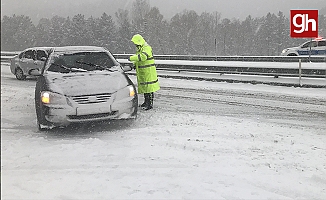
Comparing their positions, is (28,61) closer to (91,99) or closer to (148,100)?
(148,100)

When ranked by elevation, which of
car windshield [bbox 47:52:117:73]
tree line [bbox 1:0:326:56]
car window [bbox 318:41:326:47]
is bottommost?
car windshield [bbox 47:52:117:73]

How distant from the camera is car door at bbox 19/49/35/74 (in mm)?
16531

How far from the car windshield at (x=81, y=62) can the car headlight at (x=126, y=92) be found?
831 mm

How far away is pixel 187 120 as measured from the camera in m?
7.34

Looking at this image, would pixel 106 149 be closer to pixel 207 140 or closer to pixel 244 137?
pixel 207 140

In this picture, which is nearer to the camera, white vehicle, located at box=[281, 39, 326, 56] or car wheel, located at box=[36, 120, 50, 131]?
car wheel, located at box=[36, 120, 50, 131]

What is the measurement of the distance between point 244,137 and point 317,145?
1146 millimetres

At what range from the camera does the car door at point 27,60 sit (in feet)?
54.2

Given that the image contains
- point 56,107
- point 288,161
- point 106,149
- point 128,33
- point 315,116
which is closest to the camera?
point 288,161

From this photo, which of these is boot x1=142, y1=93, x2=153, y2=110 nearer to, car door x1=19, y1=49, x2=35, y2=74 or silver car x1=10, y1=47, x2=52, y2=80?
silver car x1=10, y1=47, x2=52, y2=80

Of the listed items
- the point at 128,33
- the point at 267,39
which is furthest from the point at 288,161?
the point at 267,39

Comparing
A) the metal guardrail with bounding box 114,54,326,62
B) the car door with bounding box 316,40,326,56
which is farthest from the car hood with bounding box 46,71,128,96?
the car door with bounding box 316,40,326,56

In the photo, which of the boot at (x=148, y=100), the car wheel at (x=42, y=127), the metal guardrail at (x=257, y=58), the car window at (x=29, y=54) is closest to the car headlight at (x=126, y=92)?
the car wheel at (x=42, y=127)

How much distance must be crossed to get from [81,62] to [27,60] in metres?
10.9
